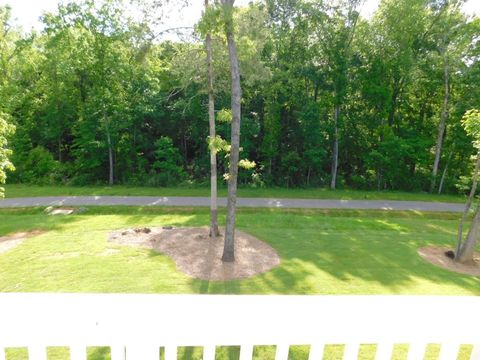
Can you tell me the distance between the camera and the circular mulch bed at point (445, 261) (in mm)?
9377

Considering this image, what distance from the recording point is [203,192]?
17.6 m

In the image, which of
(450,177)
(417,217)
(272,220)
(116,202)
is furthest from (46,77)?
(450,177)

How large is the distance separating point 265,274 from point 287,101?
1423 cm

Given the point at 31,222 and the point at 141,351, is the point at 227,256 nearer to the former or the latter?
the point at 141,351

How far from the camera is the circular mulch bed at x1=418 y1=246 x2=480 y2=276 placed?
9377mm

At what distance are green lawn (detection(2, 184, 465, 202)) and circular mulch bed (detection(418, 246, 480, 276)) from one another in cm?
719

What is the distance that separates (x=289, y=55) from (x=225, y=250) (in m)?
15.2

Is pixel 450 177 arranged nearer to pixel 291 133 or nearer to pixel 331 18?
pixel 291 133

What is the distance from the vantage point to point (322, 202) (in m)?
16.5

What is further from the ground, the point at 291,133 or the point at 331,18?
the point at 331,18

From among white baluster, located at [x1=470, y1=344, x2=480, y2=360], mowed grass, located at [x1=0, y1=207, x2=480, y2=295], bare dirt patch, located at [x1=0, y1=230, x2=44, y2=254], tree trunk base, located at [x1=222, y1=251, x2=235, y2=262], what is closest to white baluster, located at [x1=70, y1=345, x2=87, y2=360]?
white baluster, located at [x1=470, y1=344, x2=480, y2=360]

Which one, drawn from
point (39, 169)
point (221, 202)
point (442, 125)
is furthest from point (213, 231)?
point (442, 125)

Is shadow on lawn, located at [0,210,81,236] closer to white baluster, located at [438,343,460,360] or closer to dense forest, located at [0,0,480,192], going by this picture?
dense forest, located at [0,0,480,192]

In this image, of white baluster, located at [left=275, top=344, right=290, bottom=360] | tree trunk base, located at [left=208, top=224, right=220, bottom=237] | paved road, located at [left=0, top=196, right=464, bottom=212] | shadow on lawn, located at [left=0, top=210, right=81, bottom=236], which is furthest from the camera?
paved road, located at [left=0, top=196, right=464, bottom=212]
